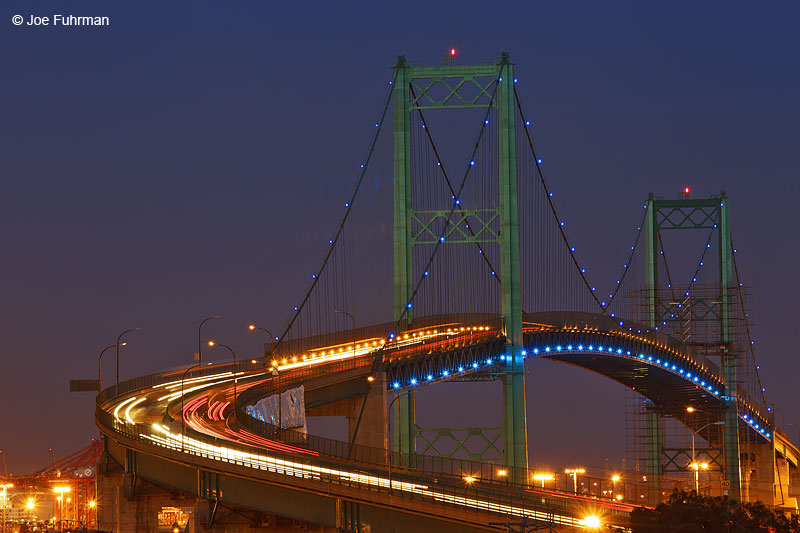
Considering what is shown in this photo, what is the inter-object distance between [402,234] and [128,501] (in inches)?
1188

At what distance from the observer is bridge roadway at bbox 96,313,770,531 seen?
5100 cm

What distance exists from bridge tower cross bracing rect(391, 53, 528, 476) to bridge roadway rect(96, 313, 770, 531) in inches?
61.7

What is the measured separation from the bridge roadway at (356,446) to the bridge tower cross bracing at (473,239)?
61.7 inches

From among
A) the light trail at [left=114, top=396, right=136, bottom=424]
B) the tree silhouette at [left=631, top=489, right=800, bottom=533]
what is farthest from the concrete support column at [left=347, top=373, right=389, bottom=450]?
the tree silhouette at [left=631, top=489, right=800, bottom=533]

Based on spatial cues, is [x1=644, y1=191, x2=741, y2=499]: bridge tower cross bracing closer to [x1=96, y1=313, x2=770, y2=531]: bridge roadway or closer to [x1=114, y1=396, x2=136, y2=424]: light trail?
[x1=96, y1=313, x2=770, y2=531]: bridge roadway

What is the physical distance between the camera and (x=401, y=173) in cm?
9494

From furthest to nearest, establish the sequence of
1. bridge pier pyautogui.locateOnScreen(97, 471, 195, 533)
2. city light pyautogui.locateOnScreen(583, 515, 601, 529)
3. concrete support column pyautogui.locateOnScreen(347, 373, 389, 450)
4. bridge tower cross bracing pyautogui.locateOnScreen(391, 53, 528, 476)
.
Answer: bridge tower cross bracing pyautogui.locateOnScreen(391, 53, 528, 476), concrete support column pyautogui.locateOnScreen(347, 373, 389, 450), bridge pier pyautogui.locateOnScreen(97, 471, 195, 533), city light pyautogui.locateOnScreen(583, 515, 601, 529)

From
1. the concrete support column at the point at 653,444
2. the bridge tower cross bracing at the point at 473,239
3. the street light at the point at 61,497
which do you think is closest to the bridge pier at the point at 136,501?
the bridge tower cross bracing at the point at 473,239

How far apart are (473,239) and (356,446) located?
26.6 metres

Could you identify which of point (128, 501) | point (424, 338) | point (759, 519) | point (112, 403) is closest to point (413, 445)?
point (424, 338)

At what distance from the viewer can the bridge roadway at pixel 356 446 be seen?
51000mm

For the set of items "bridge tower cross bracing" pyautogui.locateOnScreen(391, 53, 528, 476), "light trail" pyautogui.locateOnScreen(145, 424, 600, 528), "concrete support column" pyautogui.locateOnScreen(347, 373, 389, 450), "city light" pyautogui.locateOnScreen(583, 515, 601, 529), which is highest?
"bridge tower cross bracing" pyautogui.locateOnScreen(391, 53, 528, 476)

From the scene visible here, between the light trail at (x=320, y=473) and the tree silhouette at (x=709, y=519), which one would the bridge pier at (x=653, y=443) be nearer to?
the light trail at (x=320, y=473)

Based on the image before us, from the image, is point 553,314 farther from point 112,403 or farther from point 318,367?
point 112,403
